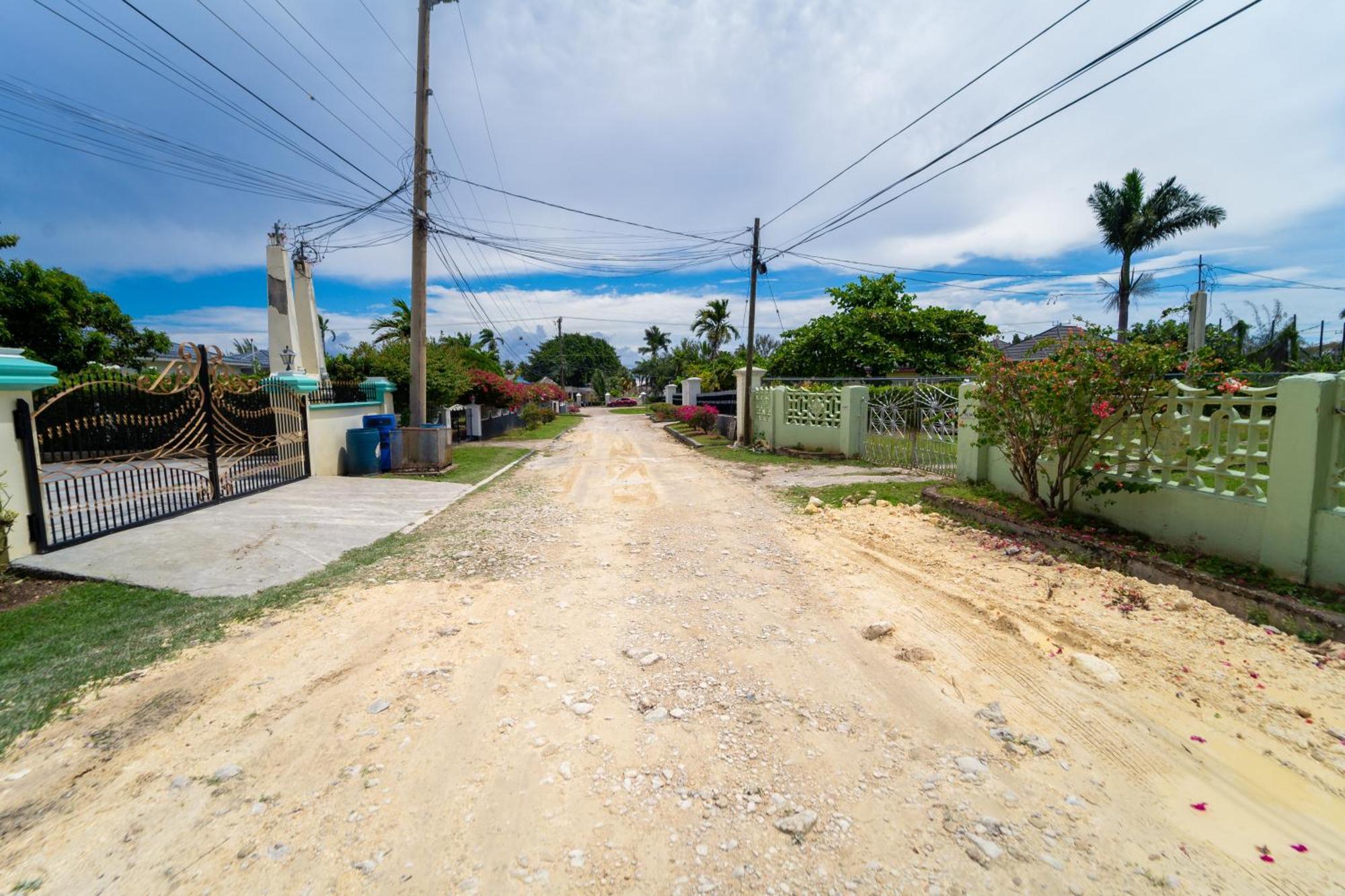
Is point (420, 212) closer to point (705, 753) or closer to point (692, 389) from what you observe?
point (705, 753)

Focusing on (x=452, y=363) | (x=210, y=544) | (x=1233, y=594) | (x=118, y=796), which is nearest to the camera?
(x=118, y=796)

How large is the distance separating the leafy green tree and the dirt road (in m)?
93.6

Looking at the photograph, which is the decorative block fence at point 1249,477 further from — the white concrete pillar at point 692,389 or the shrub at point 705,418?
the white concrete pillar at point 692,389

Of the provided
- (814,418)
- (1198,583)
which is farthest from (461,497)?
(1198,583)

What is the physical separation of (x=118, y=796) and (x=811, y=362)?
23.4m

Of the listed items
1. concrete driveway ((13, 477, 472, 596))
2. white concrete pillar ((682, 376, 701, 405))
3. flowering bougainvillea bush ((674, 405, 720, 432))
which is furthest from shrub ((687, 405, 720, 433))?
concrete driveway ((13, 477, 472, 596))

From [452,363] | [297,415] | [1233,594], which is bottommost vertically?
[1233,594]

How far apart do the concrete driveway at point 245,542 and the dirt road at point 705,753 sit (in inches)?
60.0

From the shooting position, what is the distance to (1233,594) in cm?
430

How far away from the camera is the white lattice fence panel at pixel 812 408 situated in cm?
1413

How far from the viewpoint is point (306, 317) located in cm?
1598

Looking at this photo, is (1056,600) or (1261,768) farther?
(1056,600)

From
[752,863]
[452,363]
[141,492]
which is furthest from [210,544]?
[452,363]

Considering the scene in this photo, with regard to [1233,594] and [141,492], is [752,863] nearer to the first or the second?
[1233,594]
